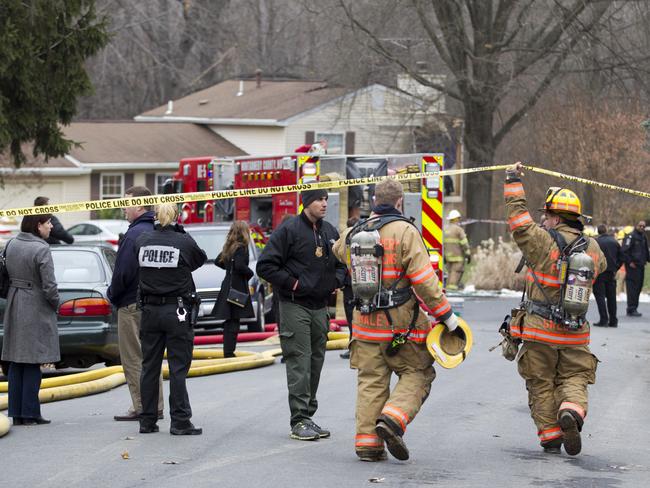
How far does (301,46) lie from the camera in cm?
5497

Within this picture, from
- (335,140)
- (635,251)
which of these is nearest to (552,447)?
(635,251)

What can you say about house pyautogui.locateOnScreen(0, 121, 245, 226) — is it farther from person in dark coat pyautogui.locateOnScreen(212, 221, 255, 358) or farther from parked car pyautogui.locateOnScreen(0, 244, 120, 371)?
parked car pyautogui.locateOnScreen(0, 244, 120, 371)

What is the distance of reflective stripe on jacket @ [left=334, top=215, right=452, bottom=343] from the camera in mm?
7766

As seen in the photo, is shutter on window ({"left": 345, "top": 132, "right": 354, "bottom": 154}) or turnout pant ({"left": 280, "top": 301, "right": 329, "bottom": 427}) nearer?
turnout pant ({"left": 280, "top": 301, "right": 329, "bottom": 427})

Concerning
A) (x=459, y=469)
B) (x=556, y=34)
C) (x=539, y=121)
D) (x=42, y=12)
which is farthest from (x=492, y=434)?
(x=539, y=121)

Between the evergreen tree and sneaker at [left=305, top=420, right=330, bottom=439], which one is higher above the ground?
the evergreen tree

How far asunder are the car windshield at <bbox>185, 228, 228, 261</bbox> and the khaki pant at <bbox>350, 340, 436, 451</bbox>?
31.5 feet

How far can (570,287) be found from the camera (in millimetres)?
7973

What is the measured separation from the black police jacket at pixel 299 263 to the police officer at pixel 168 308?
569 mm

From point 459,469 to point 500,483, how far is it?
1.52 feet

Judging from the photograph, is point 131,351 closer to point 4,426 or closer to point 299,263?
point 4,426

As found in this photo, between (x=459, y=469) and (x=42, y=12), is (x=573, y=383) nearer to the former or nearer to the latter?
(x=459, y=469)

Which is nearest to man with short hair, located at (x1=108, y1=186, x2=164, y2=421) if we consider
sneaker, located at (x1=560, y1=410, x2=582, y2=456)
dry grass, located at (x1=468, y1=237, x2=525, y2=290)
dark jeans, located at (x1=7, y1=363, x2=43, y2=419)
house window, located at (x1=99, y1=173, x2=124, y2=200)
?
dark jeans, located at (x1=7, y1=363, x2=43, y2=419)

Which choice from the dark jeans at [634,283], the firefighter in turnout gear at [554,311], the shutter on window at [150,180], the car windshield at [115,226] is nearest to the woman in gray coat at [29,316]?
the firefighter in turnout gear at [554,311]
